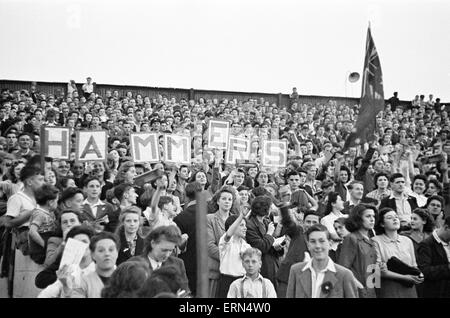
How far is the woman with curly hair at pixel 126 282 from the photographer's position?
4.54 meters

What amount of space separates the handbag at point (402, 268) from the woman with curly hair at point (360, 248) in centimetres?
17

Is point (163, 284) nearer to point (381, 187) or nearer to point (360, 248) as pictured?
point (360, 248)

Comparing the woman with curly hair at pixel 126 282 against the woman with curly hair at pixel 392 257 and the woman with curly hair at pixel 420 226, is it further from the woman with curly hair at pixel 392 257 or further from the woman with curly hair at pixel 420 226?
the woman with curly hair at pixel 420 226

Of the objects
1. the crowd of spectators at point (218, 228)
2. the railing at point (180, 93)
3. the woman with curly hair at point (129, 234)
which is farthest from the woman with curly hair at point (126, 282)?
the railing at point (180, 93)

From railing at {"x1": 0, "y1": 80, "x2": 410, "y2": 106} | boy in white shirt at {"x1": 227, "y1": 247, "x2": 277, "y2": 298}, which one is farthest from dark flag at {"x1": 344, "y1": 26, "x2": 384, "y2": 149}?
railing at {"x1": 0, "y1": 80, "x2": 410, "y2": 106}

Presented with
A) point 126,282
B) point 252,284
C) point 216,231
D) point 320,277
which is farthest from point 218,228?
point 126,282

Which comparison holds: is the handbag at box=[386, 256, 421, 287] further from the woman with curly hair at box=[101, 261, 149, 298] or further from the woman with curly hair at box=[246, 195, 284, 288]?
the woman with curly hair at box=[101, 261, 149, 298]

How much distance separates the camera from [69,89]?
19812mm

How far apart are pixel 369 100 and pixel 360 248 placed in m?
3.97

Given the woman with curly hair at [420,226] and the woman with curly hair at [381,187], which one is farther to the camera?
the woman with curly hair at [381,187]

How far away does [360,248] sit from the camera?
258 inches

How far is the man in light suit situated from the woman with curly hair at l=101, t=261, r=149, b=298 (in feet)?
5.15

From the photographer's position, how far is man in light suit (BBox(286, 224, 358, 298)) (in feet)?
18.1
